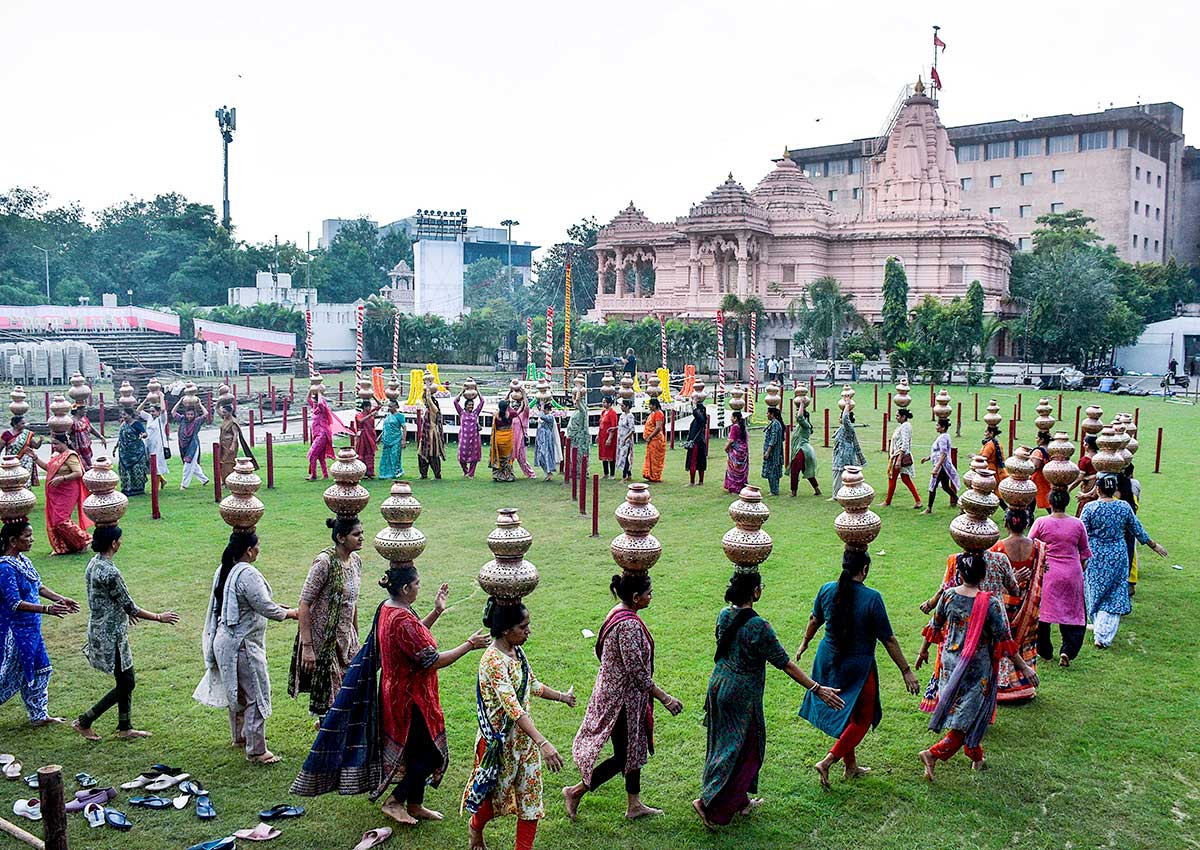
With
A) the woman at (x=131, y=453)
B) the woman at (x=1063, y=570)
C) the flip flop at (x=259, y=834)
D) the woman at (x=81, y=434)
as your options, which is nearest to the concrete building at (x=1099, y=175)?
the woman at (x=131, y=453)

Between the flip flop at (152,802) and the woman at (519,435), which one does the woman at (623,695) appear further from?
the woman at (519,435)

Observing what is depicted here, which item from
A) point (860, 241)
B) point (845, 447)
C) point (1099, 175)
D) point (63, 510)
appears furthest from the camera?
point (1099, 175)

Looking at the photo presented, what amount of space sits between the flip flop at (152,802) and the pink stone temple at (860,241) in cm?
4713

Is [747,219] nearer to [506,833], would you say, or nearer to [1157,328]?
[1157,328]

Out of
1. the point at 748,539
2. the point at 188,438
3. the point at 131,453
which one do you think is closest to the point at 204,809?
the point at 748,539

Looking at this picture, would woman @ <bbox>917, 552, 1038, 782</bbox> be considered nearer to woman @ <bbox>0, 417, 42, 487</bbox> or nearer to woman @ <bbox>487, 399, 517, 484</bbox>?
woman @ <bbox>0, 417, 42, 487</bbox>

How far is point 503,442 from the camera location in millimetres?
16281

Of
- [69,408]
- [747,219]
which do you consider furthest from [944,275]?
[69,408]

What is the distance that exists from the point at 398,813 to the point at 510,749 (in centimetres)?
90

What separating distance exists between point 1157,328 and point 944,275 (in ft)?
34.4

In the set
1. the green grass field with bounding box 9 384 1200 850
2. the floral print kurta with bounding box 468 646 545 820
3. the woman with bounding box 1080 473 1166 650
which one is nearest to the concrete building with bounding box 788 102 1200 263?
the green grass field with bounding box 9 384 1200 850

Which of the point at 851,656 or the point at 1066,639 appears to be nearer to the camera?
the point at 851,656

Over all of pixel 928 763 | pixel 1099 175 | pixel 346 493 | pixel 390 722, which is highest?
pixel 1099 175

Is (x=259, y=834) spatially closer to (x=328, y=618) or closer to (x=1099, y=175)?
(x=328, y=618)
